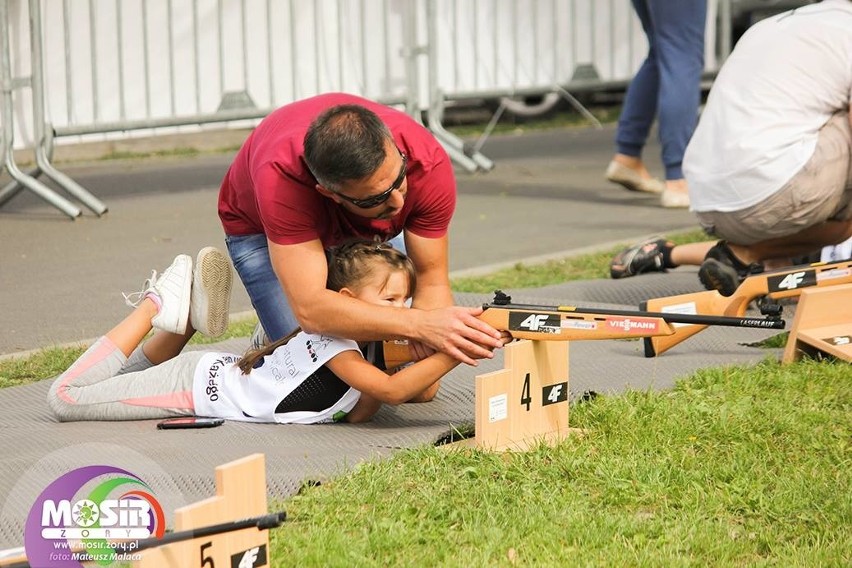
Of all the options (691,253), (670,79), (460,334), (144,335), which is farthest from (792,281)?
(670,79)

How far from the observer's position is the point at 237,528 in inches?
98.5

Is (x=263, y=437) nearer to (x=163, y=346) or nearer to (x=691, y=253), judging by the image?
(x=163, y=346)

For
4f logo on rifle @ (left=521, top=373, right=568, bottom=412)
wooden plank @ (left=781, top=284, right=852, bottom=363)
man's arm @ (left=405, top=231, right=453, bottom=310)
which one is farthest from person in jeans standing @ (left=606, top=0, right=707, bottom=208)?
4f logo on rifle @ (left=521, top=373, right=568, bottom=412)

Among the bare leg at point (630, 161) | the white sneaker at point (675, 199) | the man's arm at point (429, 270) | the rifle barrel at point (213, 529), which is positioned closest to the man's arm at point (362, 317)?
the man's arm at point (429, 270)

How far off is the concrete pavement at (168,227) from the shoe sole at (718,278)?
1.73m

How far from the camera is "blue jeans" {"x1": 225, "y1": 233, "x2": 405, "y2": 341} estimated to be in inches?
173

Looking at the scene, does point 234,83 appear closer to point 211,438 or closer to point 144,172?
point 144,172

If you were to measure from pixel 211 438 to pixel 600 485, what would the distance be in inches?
45.5

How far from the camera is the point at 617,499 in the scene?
3287mm

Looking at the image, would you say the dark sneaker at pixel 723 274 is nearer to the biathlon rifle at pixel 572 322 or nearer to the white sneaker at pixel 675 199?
the biathlon rifle at pixel 572 322

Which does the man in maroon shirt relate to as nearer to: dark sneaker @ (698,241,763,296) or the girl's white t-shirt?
the girl's white t-shirt

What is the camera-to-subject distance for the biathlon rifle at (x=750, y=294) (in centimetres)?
474

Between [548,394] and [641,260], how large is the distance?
2.38m

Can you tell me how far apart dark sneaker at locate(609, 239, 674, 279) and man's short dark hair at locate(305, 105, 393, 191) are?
2648mm
